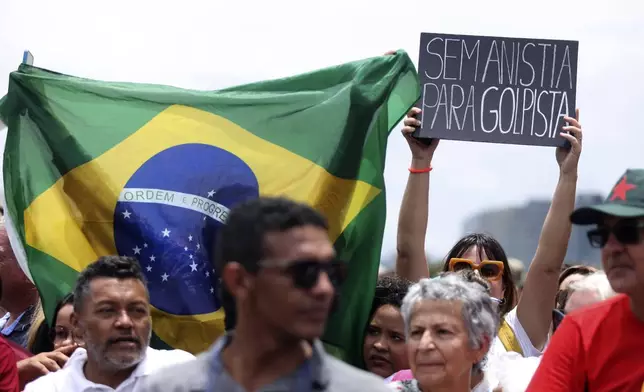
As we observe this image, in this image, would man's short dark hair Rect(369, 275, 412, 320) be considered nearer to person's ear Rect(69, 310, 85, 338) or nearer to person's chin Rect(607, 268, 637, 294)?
person's ear Rect(69, 310, 85, 338)

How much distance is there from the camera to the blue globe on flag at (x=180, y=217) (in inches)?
256

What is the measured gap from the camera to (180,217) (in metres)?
6.61

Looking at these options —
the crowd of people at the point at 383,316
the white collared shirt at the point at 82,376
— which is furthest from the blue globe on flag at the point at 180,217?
the white collared shirt at the point at 82,376

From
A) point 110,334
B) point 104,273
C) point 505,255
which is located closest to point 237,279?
point 110,334

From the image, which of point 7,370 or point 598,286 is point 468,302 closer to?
point 598,286

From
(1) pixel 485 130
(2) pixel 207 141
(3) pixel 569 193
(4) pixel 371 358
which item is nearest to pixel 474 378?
(4) pixel 371 358

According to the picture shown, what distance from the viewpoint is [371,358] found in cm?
595

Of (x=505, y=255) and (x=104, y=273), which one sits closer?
(x=104, y=273)

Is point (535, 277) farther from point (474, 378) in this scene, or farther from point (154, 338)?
point (154, 338)

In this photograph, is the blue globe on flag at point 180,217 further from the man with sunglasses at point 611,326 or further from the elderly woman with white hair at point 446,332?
the man with sunglasses at point 611,326

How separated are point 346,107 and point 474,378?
224 centimetres

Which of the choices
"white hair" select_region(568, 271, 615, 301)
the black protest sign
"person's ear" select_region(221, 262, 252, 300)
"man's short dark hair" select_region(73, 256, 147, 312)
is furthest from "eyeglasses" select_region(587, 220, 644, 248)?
the black protest sign

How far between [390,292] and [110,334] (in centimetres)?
151

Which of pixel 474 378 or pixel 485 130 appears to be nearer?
pixel 474 378
